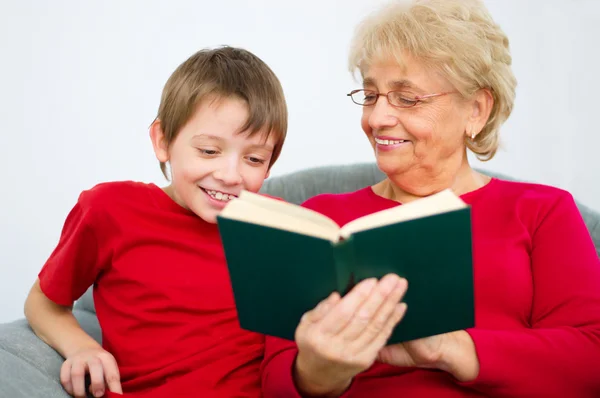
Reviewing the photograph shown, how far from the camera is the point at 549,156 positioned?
354cm

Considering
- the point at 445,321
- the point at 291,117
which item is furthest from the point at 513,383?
the point at 291,117

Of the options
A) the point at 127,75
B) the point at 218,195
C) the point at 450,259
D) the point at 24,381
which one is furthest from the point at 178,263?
the point at 127,75

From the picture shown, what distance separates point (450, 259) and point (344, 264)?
18 cm

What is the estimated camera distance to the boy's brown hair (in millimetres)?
1736

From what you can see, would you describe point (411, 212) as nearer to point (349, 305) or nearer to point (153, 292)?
point (349, 305)

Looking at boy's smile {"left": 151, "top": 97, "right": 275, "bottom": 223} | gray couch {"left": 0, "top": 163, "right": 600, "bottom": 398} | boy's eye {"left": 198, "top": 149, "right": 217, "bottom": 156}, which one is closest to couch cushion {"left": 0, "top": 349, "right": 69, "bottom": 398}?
gray couch {"left": 0, "top": 163, "right": 600, "bottom": 398}

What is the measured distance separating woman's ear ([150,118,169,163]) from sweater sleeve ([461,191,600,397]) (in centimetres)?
87

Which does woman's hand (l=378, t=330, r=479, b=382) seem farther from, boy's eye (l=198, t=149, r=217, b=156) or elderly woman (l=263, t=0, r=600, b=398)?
boy's eye (l=198, t=149, r=217, b=156)

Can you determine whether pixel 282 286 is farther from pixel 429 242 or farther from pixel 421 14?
pixel 421 14

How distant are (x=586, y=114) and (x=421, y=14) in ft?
6.77

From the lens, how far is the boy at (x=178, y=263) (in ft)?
5.51

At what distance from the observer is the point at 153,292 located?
171cm

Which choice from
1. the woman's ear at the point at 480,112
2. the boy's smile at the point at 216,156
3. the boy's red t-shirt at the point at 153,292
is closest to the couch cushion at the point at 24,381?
the boy's red t-shirt at the point at 153,292

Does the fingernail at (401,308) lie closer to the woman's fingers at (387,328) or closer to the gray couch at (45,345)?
the woman's fingers at (387,328)
